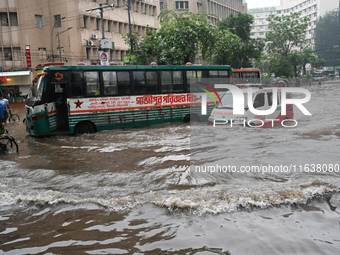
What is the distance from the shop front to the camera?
127ft

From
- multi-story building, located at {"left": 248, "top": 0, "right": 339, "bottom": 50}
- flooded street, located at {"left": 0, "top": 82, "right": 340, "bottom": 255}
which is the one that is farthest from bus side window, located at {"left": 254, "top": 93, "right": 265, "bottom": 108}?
multi-story building, located at {"left": 248, "top": 0, "right": 339, "bottom": 50}

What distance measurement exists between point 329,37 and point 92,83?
3561 inches

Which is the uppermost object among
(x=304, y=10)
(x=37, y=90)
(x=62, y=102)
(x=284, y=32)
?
(x=304, y=10)

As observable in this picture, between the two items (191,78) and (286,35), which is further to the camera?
(286,35)

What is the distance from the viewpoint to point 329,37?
8988cm

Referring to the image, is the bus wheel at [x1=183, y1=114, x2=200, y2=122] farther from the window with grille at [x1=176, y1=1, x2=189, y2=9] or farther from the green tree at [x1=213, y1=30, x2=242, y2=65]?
the window with grille at [x1=176, y1=1, x2=189, y2=9]

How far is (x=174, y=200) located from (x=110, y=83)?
29.5 feet

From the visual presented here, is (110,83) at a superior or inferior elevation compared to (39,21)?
inferior

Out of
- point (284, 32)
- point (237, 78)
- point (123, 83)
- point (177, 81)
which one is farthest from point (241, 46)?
point (123, 83)

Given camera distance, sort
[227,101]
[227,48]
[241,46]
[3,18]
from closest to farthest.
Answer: [227,101] → [3,18] → [227,48] → [241,46]

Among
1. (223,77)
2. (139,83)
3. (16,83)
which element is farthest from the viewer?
(16,83)

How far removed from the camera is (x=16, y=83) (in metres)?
39.5

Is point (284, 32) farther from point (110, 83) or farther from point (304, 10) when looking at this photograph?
point (304, 10)

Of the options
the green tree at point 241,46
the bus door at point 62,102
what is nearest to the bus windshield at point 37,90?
the bus door at point 62,102
